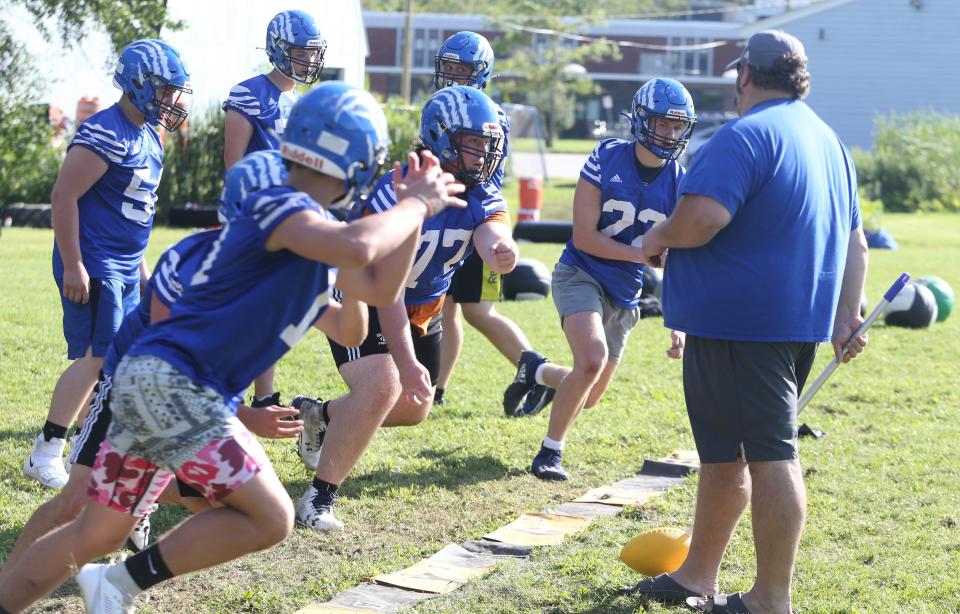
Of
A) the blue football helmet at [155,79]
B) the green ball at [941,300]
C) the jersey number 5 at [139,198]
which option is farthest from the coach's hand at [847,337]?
the green ball at [941,300]

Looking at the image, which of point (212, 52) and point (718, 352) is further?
point (212, 52)

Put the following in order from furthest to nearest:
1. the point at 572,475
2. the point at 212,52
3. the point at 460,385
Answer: the point at 212,52 → the point at 460,385 → the point at 572,475

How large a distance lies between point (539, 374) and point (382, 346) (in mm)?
1807

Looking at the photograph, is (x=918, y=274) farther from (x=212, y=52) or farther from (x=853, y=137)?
(x=853, y=137)

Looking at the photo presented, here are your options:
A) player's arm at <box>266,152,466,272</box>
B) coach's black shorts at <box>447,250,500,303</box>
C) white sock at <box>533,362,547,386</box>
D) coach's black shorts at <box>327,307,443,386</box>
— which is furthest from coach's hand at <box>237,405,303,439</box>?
coach's black shorts at <box>447,250,500,303</box>

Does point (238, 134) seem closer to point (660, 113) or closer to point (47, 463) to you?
point (47, 463)

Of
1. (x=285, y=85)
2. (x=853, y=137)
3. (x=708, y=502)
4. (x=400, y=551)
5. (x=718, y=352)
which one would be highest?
(x=285, y=85)

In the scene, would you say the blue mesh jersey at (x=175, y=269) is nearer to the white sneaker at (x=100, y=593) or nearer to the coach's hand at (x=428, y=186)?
the coach's hand at (x=428, y=186)

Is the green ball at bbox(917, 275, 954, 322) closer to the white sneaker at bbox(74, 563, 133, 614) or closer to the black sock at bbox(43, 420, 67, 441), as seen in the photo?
the black sock at bbox(43, 420, 67, 441)

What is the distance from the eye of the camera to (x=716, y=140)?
4.39 metres

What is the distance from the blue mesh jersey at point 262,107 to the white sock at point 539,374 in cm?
213

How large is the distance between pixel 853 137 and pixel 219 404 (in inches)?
1787

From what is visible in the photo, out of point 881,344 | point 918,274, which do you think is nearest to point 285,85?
point 881,344

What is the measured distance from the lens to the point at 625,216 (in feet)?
21.4
